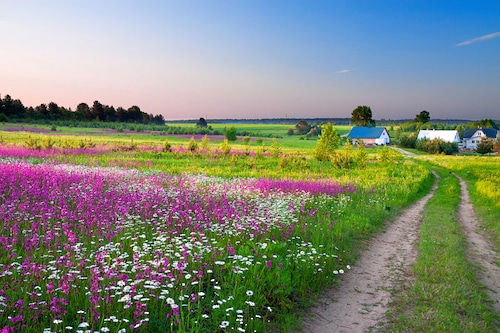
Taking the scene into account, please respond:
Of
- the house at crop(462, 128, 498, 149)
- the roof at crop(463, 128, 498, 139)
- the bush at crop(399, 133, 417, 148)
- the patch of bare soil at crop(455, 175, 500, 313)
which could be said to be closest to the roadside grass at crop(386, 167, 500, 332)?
the patch of bare soil at crop(455, 175, 500, 313)

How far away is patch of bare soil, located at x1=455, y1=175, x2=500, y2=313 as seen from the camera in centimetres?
820

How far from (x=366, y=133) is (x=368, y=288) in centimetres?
11125

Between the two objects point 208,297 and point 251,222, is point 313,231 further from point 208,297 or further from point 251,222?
point 208,297

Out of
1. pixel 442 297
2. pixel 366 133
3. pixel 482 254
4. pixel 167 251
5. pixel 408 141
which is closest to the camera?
pixel 442 297

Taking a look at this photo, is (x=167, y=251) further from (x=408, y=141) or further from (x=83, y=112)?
(x=83, y=112)

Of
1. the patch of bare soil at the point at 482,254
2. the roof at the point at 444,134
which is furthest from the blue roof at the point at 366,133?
the patch of bare soil at the point at 482,254

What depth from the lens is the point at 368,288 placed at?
793 centimetres

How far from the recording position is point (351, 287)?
799cm

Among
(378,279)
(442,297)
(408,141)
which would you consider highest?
(408,141)

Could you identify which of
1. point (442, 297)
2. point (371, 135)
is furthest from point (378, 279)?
point (371, 135)

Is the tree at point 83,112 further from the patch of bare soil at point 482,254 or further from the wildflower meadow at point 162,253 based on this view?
the patch of bare soil at point 482,254

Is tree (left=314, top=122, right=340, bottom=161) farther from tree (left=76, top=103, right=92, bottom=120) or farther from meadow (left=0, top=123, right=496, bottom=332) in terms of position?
tree (left=76, top=103, right=92, bottom=120)

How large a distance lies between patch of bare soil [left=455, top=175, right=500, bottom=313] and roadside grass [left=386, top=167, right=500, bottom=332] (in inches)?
8.2

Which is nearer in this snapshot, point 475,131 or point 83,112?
point 475,131
